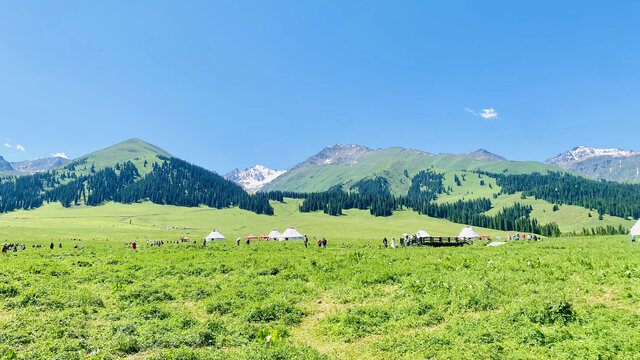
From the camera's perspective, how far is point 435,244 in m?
52.0

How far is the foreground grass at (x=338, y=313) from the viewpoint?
1094 centimetres

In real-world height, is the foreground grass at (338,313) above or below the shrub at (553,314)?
below

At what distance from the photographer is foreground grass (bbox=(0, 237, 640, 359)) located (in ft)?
35.9

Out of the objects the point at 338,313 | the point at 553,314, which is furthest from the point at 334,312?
the point at 553,314

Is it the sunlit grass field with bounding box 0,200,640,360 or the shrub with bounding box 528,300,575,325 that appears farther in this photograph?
the shrub with bounding box 528,300,575,325

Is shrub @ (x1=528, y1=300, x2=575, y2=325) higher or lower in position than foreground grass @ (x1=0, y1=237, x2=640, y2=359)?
higher

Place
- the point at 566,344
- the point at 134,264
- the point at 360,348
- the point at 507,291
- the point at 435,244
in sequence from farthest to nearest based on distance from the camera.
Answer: the point at 435,244, the point at 134,264, the point at 507,291, the point at 360,348, the point at 566,344

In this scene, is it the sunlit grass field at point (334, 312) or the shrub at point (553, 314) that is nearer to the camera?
the sunlit grass field at point (334, 312)

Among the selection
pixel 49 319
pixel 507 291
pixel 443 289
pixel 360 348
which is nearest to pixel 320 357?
pixel 360 348

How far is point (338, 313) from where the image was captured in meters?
15.2

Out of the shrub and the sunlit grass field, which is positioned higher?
the shrub

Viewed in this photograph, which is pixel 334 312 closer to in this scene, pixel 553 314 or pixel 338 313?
pixel 338 313

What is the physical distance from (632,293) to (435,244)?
38.6 meters

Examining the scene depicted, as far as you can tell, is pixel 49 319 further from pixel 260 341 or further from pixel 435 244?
pixel 435 244
